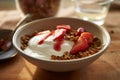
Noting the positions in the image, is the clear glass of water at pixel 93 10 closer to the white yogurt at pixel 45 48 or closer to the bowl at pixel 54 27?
the bowl at pixel 54 27

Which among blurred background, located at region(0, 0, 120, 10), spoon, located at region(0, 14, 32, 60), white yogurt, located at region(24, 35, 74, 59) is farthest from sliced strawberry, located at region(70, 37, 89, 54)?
blurred background, located at region(0, 0, 120, 10)

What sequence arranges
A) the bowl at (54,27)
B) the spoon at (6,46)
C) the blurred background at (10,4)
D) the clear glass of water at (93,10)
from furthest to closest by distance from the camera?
the blurred background at (10,4)
the clear glass of water at (93,10)
the spoon at (6,46)
the bowl at (54,27)

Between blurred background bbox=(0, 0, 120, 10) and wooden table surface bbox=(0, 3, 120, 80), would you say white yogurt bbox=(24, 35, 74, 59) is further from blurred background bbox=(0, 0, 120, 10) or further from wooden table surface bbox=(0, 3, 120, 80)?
blurred background bbox=(0, 0, 120, 10)

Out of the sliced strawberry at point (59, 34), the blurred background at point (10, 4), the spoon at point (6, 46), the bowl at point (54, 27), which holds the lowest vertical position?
the blurred background at point (10, 4)

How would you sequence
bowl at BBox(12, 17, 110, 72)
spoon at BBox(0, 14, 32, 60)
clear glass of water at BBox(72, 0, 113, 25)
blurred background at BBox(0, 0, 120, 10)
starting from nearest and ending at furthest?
bowl at BBox(12, 17, 110, 72)
spoon at BBox(0, 14, 32, 60)
clear glass of water at BBox(72, 0, 113, 25)
blurred background at BBox(0, 0, 120, 10)

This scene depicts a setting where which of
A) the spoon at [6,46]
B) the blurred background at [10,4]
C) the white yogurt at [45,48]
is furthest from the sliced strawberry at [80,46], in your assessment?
the blurred background at [10,4]

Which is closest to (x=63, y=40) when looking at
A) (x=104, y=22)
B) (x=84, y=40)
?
(x=84, y=40)

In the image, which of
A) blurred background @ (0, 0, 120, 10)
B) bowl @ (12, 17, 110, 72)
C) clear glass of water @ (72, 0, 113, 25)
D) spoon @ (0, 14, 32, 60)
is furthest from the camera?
blurred background @ (0, 0, 120, 10)
